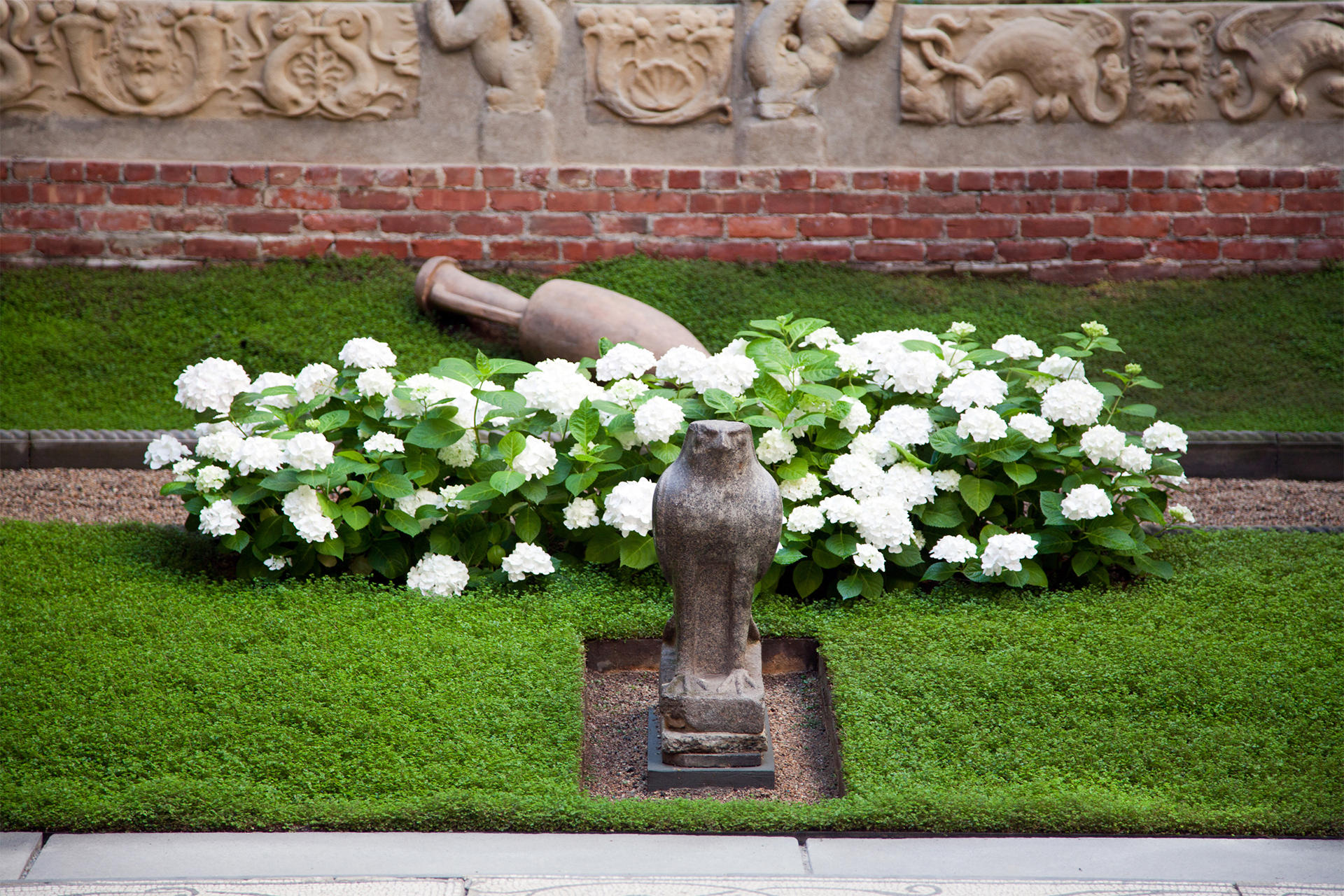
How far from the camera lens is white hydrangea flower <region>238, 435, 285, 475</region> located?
3602 mm

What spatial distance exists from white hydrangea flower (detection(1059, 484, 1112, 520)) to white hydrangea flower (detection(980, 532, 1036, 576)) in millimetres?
159

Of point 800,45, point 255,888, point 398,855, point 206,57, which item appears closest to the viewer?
point 255,888

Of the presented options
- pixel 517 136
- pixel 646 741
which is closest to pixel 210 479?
pixel 646 741

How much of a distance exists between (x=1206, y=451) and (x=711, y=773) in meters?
3.57

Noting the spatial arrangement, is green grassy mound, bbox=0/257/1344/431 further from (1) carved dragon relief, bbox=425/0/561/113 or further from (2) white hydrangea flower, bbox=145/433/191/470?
(2) white hydrangea flower, bbox=145/433/191/470

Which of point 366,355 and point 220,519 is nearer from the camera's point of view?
point 220,519

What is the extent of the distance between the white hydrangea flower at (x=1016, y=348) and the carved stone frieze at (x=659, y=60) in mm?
3239

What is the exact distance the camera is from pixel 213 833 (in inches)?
95.5

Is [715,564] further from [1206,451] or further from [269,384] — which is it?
[1206,451]

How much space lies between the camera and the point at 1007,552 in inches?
140

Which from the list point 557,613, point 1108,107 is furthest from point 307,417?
point 1108,107

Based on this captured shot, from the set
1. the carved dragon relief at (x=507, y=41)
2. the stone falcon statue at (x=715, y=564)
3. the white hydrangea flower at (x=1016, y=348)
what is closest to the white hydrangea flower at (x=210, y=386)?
the stone falcon statue at (x=715, y=564)

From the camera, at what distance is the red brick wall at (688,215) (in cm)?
662

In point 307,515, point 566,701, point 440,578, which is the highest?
point 307,515
